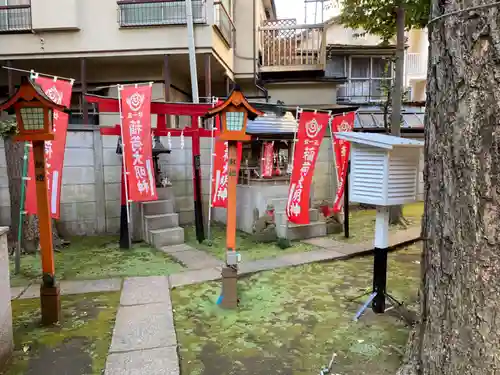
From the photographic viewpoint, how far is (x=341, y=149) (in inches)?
345

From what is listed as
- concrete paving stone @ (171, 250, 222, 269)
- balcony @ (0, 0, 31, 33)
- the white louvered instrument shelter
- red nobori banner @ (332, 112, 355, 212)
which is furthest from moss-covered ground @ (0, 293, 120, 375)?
balcony @ (0, 0, 31, 33)

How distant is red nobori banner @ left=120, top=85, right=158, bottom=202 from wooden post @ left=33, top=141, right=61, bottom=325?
9.05ft

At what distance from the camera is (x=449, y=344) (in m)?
2.83

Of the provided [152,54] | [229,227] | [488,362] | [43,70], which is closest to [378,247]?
[229,227]

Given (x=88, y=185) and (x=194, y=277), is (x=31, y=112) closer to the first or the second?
(x=194, y=277)

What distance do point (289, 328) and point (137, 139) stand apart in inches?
183

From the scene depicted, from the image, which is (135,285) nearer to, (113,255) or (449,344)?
(113,255)

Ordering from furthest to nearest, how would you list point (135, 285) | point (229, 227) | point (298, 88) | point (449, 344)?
point (298, 88)
point (135, 285)
point (229, 227)
point (449, 344)

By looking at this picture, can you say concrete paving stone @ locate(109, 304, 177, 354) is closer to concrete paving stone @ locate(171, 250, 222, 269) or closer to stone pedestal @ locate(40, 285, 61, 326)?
stone pedestal @ locate(40, 285, 61, 326)

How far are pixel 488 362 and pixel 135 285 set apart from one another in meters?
4.80

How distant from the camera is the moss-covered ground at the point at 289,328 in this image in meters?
3.79

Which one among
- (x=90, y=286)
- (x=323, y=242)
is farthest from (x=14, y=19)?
(x=323, y=242)

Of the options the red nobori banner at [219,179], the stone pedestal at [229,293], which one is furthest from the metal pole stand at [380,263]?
the red nobori banner at [219,179]

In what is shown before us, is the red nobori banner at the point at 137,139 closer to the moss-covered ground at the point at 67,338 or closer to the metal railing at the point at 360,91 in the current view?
the moss-covered ground at the point at 67,338
